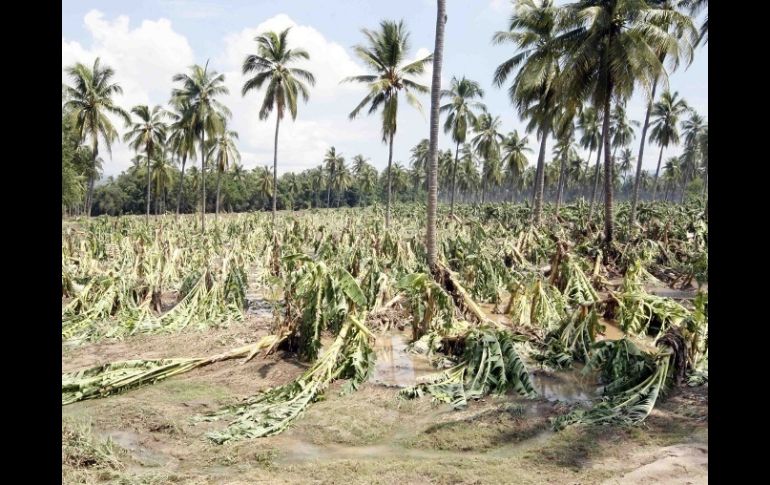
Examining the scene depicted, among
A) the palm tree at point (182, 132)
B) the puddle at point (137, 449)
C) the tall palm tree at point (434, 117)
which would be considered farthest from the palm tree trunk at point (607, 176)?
the palm tree at point (182, 132)

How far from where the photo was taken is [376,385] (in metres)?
7.45

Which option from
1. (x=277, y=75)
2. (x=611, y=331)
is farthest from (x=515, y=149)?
(x=611, y=331)

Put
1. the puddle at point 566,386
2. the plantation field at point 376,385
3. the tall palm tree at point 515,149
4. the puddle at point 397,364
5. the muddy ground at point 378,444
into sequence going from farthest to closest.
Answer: the tall palm tree at point 515,149
the puddle at point 397,364
the puddle at point 566,386
the plantation field at point 376,385
the muddy ground at point 378,444

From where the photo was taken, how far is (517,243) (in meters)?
19.9

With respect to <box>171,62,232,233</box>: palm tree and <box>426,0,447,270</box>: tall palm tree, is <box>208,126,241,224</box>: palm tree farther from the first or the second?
<box>426,0,447,270</box>: tall palm tree

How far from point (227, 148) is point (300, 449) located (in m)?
37.4

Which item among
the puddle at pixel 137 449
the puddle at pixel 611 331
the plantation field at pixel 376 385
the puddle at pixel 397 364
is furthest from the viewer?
the puddle at pixel 611 331

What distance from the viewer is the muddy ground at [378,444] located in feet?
15.1

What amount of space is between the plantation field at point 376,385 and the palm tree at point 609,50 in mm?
7958

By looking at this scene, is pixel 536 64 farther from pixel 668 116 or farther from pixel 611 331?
pixel 668 116

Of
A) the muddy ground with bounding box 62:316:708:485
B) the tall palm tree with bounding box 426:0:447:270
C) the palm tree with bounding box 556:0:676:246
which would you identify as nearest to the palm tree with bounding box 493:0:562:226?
the palm tree with bounding box 556:0:676:246

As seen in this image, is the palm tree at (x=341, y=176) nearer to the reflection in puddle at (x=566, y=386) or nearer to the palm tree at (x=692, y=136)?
the palm tree at (x=692, y=136)
